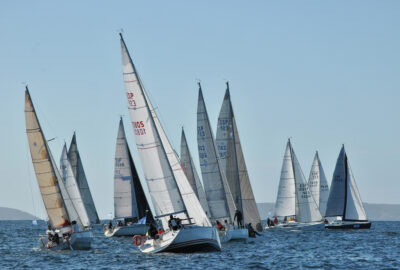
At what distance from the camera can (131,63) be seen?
3931cm

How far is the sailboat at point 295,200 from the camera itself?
69938 mm

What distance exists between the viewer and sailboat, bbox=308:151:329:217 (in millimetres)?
80938

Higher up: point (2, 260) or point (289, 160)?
point (289, 160)

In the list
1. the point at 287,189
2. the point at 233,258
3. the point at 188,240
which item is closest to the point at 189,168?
the point at 287,189

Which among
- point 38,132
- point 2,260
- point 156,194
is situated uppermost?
point 38,132

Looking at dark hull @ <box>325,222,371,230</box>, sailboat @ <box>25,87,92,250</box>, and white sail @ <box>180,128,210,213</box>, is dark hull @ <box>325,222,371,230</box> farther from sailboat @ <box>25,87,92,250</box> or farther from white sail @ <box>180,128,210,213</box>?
sailboat @ <box>25,87,92,250</box>

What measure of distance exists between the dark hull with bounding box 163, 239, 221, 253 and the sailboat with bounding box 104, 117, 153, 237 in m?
29.6

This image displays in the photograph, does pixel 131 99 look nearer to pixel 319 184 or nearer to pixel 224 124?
pixel 224 124

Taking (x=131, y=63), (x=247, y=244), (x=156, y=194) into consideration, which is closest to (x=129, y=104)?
(x=131, y=63)

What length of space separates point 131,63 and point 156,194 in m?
6.63

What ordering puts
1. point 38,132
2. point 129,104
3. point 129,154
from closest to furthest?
point 129,104
point 38,132
point 129,154

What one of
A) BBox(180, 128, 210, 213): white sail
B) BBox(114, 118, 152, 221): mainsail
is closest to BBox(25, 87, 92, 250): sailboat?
BBox(180, 128, 210, 213): white sail

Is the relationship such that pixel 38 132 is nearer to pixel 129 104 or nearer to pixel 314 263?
pixel 129 104

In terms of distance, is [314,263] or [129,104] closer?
[314,263]
